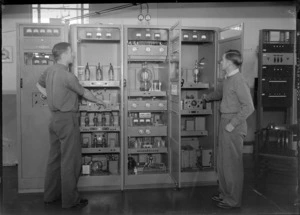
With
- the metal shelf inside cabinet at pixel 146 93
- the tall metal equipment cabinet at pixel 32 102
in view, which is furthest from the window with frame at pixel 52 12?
the metal shelf inside cabinet at pixel 146 93

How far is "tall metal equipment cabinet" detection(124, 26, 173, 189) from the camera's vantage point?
18.4ft

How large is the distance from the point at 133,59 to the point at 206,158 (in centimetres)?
196

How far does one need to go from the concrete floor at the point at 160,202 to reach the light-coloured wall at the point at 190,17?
5.85 ft

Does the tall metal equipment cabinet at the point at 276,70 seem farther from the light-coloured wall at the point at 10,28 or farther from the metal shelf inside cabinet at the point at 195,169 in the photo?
the light-coloured wall at the point at 10,28

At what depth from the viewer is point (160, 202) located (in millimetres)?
4992

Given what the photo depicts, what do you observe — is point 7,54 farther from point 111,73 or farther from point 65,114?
point 65,114

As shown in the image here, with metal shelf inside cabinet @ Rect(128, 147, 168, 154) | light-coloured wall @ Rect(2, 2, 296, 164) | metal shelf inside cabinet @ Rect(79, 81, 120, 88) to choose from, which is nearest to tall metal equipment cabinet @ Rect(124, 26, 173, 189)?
metal shelf inside cabinet @ Rect(128, 147, 168, 154)

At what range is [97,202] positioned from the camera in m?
5.00

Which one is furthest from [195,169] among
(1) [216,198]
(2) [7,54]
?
(2) [7,54]

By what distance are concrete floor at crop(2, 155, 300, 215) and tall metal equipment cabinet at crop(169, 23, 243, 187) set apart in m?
0.36

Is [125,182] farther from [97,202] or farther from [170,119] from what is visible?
[170,119]

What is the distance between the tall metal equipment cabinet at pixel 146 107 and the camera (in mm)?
5605

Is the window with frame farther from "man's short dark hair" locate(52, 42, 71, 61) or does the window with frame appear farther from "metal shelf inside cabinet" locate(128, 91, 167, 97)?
"metal shelf inside cabinet" locate(128, 91, 167, 97)

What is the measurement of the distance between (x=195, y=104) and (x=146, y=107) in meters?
0.76
